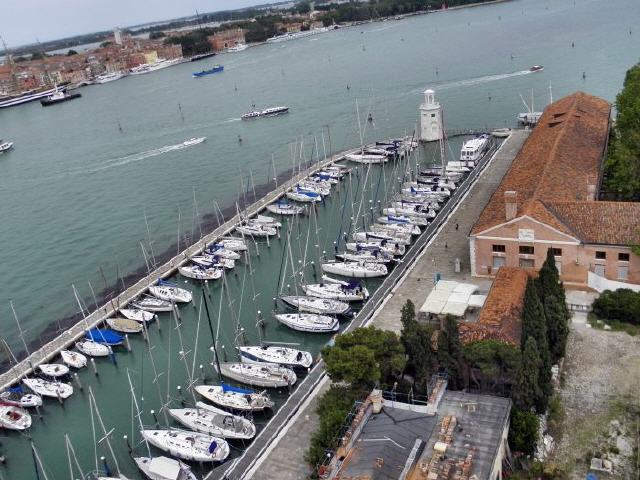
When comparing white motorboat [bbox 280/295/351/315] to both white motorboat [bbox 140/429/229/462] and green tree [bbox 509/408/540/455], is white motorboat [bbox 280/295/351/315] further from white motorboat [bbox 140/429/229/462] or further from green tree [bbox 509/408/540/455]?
green tree [bbox 509/408/540/455]

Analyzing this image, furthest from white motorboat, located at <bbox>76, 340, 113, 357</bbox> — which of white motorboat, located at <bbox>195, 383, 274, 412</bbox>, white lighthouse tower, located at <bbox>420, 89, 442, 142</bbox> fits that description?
white lighthouse tower, located at <bbox>420, 89, 442, 142</bbox>

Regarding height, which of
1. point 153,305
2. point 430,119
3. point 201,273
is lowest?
point 153,305

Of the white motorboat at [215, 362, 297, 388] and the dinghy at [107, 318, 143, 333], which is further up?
the dinghy at [107, 318, 143, 333]

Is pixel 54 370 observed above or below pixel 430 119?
below

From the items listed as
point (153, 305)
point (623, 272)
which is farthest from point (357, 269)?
point (623, 272)

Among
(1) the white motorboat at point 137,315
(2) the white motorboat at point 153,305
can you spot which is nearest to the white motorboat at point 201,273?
(2) the white motorboat at point 153,305

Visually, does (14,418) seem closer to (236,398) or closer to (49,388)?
(49,388)
